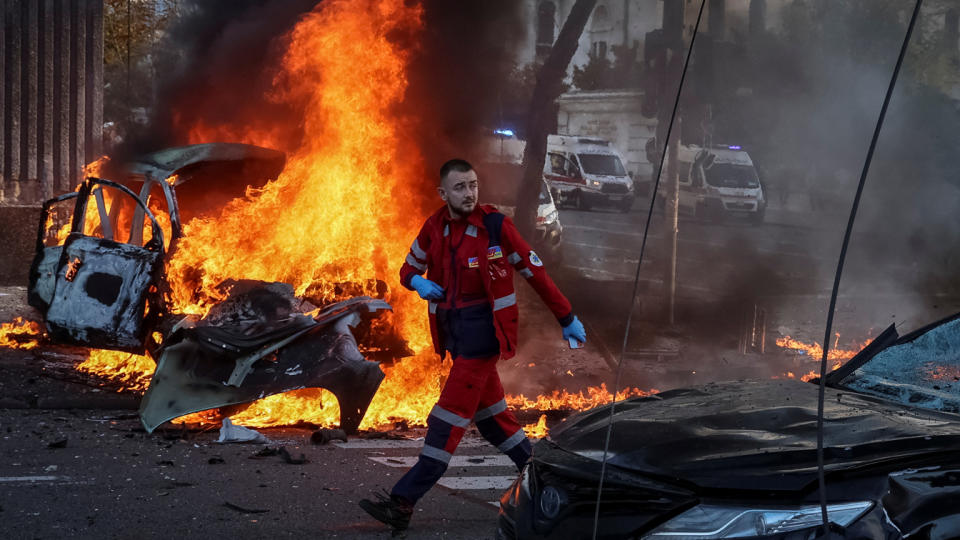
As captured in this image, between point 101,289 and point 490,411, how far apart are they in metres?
4.87

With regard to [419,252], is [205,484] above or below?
below

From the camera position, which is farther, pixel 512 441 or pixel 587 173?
pixel 587 173

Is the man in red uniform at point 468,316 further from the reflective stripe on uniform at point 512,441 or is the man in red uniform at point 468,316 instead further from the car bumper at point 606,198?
the car bumper at point 606,198

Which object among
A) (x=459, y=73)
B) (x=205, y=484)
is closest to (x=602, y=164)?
(x=459, y=73)

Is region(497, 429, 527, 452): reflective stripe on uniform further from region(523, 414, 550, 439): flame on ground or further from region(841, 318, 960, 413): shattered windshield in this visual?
region(523, 414, 550, 439): flame on ground

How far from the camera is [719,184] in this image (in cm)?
2420

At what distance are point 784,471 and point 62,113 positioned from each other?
16.2 m

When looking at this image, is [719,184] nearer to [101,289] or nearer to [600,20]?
[600,20]

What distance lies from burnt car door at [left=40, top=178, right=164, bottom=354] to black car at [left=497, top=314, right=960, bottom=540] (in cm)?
574

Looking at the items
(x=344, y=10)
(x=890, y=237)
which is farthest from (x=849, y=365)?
(x=890, y=237)

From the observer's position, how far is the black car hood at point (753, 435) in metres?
3.07

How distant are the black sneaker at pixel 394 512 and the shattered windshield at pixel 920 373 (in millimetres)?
Result: 2065

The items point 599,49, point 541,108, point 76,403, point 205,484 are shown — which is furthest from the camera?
point 599,49

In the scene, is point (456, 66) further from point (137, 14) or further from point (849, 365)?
point (137, 14)
